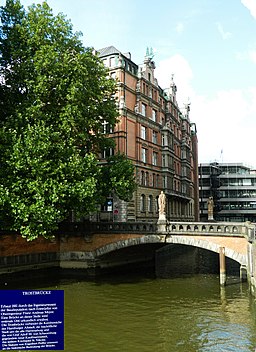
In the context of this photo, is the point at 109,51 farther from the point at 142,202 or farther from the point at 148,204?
the point at 148,204

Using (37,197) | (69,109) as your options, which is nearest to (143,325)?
(37,197)

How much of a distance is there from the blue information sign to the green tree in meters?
16.7

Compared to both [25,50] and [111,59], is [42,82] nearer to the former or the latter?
[25,50]

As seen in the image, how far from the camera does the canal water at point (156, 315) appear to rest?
1467cm

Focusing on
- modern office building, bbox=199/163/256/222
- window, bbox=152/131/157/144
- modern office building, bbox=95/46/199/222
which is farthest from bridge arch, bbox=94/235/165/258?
modern office building, bbox=199/163/256/222

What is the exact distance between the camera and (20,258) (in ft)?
97.0

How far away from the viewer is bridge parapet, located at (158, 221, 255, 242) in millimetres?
25572

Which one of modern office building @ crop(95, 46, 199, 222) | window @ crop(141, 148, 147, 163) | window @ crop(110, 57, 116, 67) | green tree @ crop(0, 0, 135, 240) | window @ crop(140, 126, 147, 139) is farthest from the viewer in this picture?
window @ crop(140, 126, 147, 139)

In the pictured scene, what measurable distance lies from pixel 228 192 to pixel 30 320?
9375cm

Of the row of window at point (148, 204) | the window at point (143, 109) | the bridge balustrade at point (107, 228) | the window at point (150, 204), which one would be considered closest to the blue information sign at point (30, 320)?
the bridge balustrade at point (107, 228)

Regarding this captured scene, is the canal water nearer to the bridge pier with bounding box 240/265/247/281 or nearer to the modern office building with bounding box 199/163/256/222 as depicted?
the bridge pier with bounding box 240/265/247/281

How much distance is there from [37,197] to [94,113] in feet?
30.3

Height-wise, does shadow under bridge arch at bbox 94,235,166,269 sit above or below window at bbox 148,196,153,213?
below

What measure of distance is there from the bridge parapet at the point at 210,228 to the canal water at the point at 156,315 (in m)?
3.69
